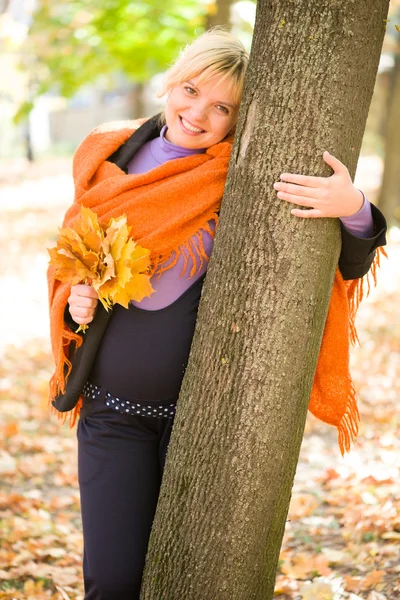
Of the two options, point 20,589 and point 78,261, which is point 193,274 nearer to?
point 78,261

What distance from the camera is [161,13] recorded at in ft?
30.9

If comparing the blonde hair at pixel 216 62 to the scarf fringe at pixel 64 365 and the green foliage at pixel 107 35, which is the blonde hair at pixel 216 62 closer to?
the scarf fringe at pixel 64 365

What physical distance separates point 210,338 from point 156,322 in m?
0.27

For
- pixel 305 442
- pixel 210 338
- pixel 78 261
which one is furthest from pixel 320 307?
pixel 305 442

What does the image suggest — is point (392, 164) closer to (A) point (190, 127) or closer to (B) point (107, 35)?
(B) point (107, 35)

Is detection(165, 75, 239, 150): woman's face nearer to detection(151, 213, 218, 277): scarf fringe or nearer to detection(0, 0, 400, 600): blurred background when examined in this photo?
detection(151, 213, 218, 277): scarf fringe

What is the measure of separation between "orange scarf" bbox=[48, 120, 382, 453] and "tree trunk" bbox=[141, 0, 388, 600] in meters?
0.19

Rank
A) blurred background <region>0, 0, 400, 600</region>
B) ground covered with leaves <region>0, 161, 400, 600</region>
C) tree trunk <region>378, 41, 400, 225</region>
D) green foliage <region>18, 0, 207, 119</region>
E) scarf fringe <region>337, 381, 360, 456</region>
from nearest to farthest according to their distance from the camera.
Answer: scarf fringe <region>337, 381, 360, 456</region> < ground covered with leaves <region>0, 161, 400, 600</region> < blurred background <region>0, 0, 400, 600</region> < green foliage <region>18, 0, 207, 119</region> < tree trunk <region>378, 41, 400, 225</region>

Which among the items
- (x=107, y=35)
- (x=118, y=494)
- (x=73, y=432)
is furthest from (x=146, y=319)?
(x=107, y=35)

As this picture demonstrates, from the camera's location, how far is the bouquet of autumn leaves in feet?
7.50

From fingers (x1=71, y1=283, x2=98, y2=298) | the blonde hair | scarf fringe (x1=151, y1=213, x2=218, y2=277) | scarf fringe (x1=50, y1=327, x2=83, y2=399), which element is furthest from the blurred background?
fingers (x1=71, y1=283, x2=98, y2=298)

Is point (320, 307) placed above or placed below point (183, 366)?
above

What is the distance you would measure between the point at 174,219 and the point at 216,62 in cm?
58

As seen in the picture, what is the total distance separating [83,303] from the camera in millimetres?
2408
